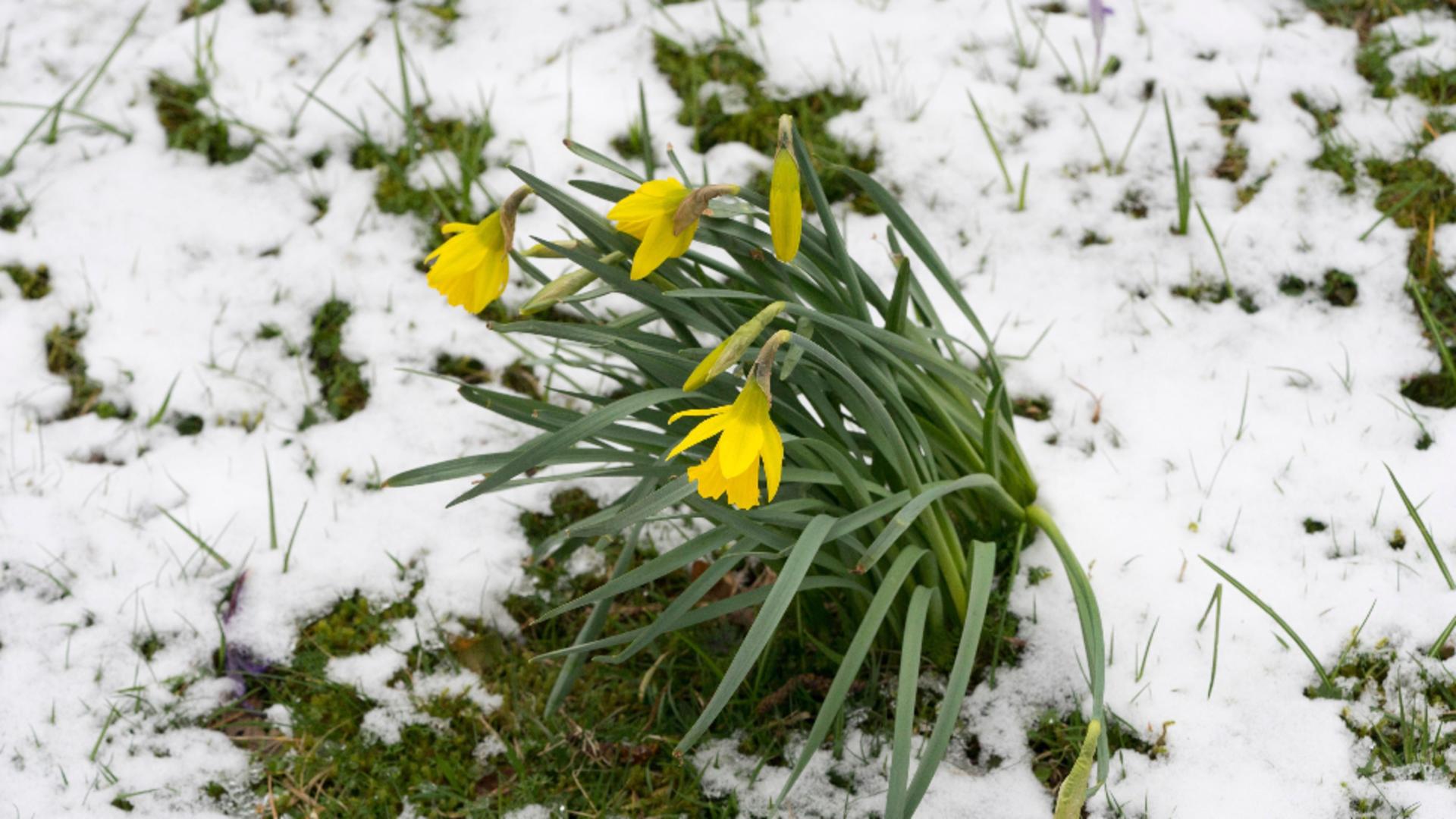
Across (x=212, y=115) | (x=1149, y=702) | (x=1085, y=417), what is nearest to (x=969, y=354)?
(x=1085, y=417)

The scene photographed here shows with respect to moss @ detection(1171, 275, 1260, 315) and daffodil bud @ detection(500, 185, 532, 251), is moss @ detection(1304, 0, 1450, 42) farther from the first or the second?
daffodil bud @ detection(500, 185, 532, 251)

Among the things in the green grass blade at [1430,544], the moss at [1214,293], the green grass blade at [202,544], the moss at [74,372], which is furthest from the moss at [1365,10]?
the moss at [74,372]

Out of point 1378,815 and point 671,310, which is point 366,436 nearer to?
point 671,310

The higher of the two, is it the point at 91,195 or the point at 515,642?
the point at 91,195

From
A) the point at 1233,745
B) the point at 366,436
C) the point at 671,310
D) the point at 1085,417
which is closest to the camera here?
the point at 671,310

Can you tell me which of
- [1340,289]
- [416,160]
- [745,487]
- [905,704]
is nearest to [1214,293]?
[1340,289]

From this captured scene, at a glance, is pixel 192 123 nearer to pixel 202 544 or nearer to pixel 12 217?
pixel 12 217
